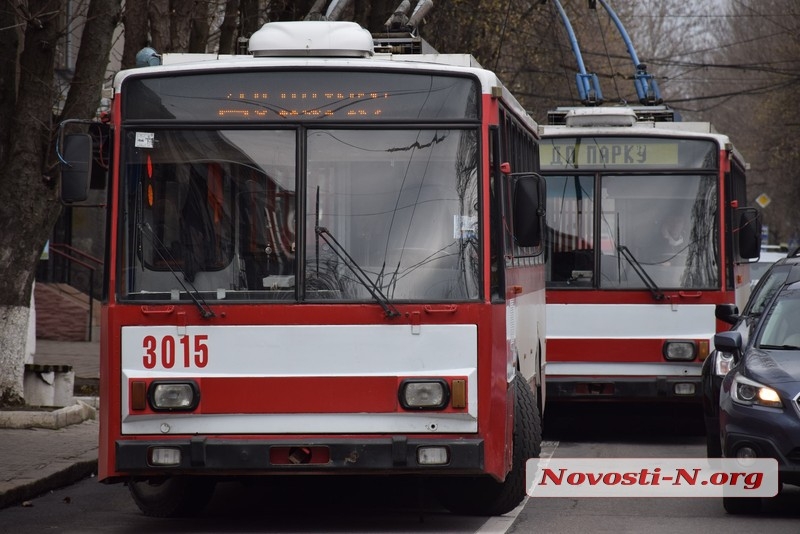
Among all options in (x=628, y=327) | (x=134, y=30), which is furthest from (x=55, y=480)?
(x=134, y=30)

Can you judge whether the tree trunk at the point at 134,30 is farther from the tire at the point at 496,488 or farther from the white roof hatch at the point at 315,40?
the tire at the point at 496,488

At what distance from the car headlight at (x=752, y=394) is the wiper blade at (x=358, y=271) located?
8.56 feet

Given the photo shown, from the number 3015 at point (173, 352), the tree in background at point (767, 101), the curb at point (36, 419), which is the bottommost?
the curb at point (36, 419)

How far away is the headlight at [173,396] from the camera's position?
8.62 m

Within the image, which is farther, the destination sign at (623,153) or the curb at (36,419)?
the destination sign at (623,153)

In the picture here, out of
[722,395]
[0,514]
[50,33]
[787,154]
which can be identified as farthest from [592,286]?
[787,154]

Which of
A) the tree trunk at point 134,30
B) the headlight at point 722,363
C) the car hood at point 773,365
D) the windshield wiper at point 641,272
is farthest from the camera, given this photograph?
the tree trunk at point 134,30

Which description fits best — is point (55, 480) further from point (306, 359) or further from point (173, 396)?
point (306, 359)

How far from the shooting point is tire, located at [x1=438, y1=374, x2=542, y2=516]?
31.7ft

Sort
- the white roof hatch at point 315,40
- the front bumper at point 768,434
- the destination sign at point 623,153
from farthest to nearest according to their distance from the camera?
the destination sign at point 623,153
the front bumper at point 768,434
the white roof hatch at point 315,40

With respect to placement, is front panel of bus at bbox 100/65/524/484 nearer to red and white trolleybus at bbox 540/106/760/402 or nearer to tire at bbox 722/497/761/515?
tire at bbox 722/497/761/515

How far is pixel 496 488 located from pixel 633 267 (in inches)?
218

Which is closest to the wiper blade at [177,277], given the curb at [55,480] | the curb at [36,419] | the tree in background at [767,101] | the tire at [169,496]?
the tire at [169,496]

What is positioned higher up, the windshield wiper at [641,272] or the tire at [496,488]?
the windshield wiper at [641,272]
